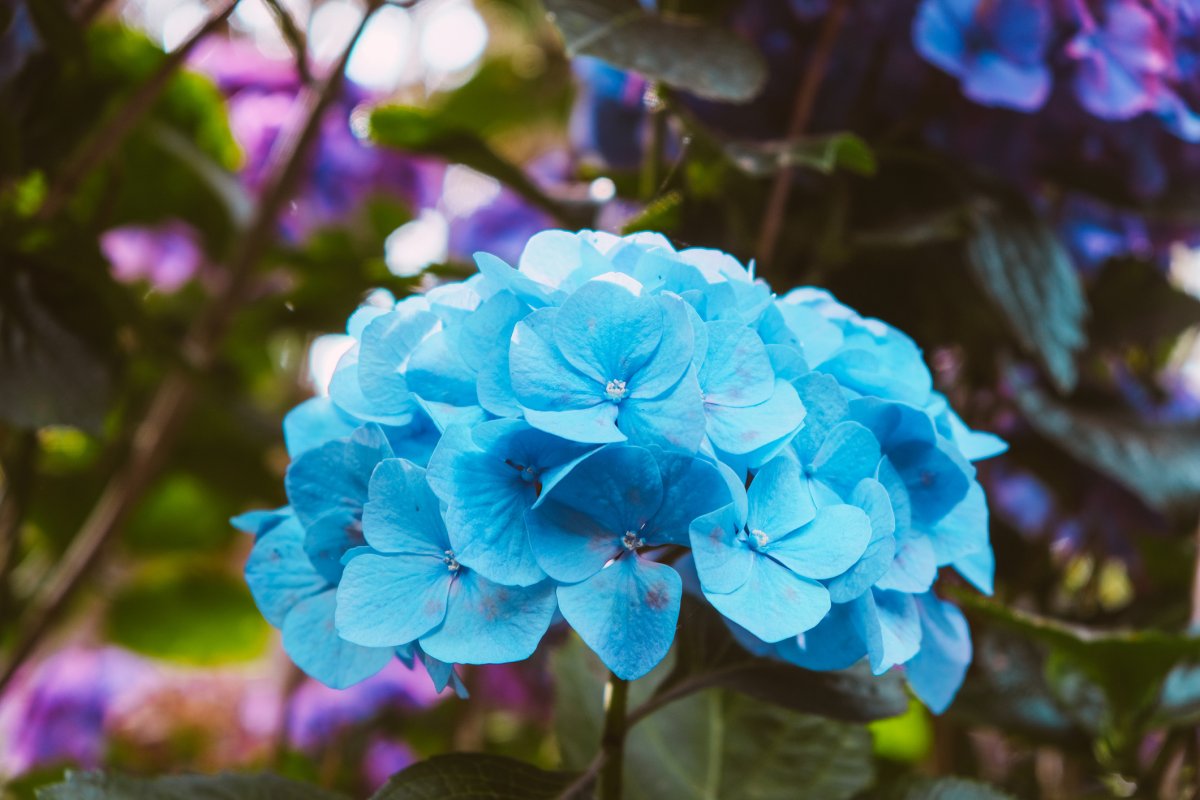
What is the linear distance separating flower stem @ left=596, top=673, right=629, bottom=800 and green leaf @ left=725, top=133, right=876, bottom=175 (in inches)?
12.4

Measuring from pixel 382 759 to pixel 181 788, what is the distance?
2.27ft

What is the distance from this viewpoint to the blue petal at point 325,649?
17.1 inches

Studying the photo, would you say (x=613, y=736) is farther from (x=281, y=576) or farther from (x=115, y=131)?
(x=115, y=131)

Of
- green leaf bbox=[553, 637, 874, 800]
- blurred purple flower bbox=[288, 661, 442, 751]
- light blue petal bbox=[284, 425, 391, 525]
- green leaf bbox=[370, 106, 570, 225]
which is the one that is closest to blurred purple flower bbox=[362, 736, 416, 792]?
blurred purple flower bbox=[288, 661, 442, 751]

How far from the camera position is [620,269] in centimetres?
45

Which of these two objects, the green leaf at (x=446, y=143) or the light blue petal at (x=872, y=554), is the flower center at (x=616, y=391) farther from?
the green leaf at (x=446, y=143)

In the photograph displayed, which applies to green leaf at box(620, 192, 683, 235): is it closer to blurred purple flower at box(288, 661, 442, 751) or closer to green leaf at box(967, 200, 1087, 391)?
green leaf at box(967, 200, 1087, 391)

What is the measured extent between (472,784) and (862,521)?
0.73 ft

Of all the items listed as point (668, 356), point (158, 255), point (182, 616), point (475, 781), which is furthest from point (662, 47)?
point (182, 616)

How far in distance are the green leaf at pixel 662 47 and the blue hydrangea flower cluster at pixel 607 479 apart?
23 centimetres

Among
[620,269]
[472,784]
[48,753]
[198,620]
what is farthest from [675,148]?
[198,620]

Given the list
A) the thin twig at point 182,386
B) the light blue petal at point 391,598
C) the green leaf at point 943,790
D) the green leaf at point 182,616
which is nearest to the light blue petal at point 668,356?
the light blue petal at point 391,598

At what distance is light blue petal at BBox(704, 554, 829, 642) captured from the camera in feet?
1.22

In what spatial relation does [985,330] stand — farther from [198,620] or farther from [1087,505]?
[198,620]
